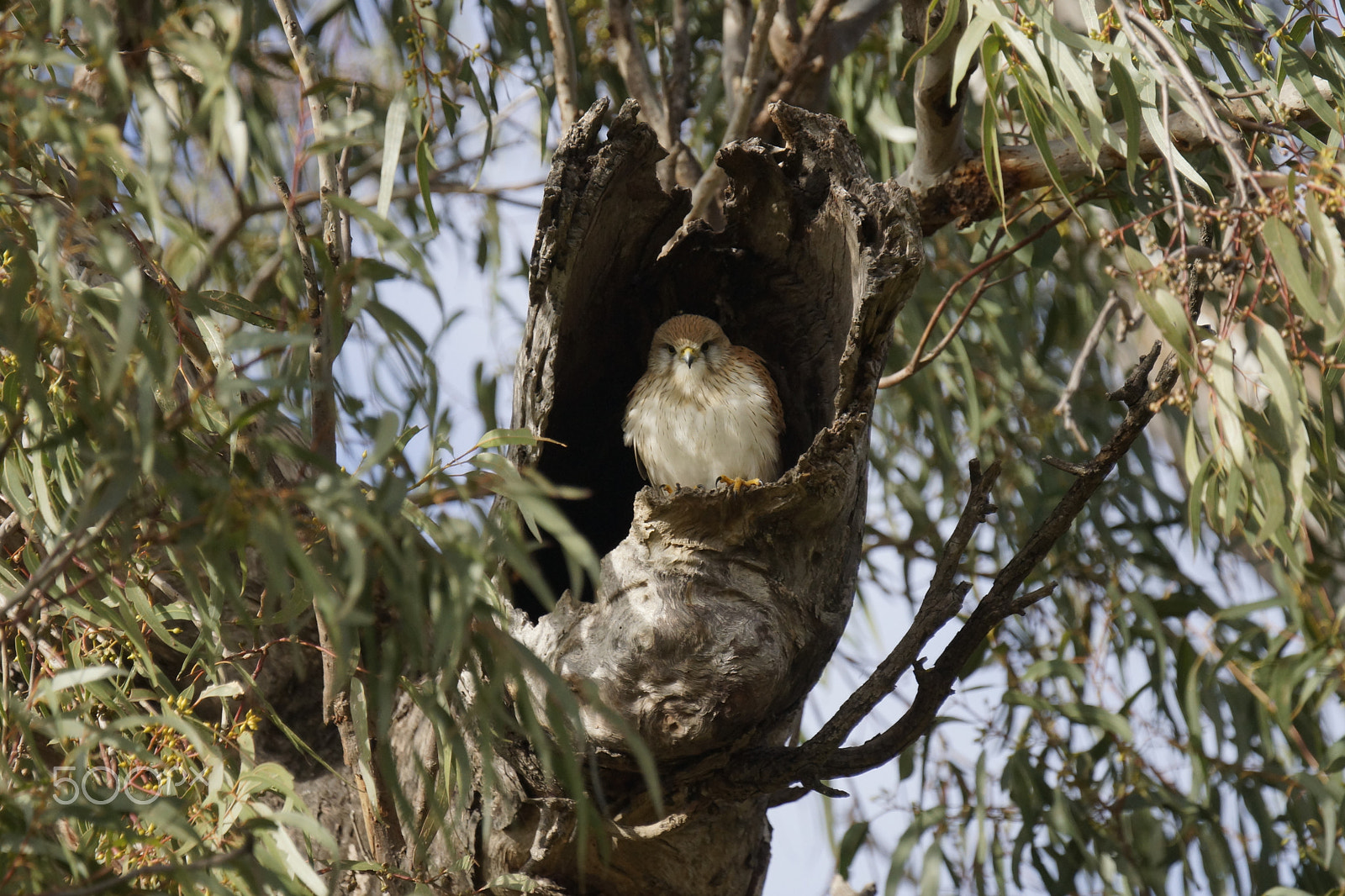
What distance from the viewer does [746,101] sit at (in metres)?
3.82

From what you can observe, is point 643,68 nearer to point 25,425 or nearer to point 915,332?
point 915,332

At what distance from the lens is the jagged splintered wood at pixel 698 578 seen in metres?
2.49

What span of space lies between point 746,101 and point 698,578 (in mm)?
1831

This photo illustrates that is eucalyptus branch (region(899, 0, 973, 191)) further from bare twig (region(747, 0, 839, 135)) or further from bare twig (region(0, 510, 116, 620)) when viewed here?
bare twig (region(0, 510, 116, 620))

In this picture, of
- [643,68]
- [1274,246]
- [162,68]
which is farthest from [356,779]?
[162,68]

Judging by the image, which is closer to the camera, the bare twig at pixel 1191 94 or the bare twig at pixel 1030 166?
the bare twig at pixel 1191 94

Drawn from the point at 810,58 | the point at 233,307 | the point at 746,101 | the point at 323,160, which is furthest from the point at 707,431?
the point at 323,160

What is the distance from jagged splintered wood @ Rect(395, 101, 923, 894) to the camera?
2.49m

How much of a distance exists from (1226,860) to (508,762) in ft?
8.00

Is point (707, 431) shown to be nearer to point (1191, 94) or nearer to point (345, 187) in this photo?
point (345, 187)

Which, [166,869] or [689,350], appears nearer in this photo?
[166,869]

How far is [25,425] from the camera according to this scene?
2.00m

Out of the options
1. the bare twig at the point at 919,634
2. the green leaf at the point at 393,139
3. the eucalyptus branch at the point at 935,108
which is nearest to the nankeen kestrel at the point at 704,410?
the eucalyptus branch at the point at 935,108

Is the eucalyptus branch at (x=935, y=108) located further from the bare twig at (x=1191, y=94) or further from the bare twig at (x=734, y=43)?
the bare twig at (x=734, y=43)
